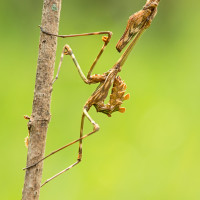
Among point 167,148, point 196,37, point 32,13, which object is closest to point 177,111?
point 167,148

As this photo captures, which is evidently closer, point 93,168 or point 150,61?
point 93,168

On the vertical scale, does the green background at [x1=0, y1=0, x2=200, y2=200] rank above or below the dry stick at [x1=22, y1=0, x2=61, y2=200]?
above

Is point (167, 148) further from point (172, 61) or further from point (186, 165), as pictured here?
point (172, 61)

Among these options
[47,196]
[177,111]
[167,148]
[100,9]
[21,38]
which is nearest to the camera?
[47,196]

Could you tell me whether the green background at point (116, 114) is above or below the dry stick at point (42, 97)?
above

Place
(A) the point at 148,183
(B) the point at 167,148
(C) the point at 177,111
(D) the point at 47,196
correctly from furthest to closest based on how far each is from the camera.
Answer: (C) the point at 177,111 → (B) the point at 167,148 → (A) the point at 148,183 → (D) the point at 47,196
